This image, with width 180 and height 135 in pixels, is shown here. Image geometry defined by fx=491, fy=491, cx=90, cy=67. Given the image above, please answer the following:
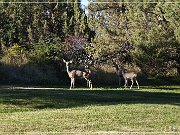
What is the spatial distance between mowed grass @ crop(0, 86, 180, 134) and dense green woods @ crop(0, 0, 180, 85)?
584 inches

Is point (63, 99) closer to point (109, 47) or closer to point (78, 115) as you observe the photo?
point (78, 115)

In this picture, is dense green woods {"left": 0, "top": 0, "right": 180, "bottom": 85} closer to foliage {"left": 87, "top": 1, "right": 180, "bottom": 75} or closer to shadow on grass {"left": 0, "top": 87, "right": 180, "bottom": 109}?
foliage {"left": 87, "top": 1, "right": 180, "bottom": 75}

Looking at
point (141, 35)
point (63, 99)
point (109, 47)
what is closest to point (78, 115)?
point (63, 99)

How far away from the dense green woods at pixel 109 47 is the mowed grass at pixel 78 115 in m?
14.8

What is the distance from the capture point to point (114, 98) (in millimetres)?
24375

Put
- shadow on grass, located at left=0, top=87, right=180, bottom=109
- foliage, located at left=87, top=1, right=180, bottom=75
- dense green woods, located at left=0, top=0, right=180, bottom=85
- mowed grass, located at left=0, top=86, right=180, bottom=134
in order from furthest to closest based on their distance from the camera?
foliage, located at left=87, top=1, right=180, bottom=75, dense green woods, located at left=0, top=0, right=180, bottom=85, shadow on grass, located at left=0, top=87, right=180, bottom=109, mowed grass, located at left=0, top=86, right=180, bottom=134

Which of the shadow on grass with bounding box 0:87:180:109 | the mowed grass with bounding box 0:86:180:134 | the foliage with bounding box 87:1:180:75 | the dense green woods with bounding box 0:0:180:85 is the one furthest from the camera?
the foliage with bounding box 87:1:180:75

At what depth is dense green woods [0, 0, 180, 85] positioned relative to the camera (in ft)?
129

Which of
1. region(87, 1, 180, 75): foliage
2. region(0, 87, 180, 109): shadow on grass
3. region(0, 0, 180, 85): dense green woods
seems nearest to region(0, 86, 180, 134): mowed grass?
region(0, 87, 180, 109): shadow on grass

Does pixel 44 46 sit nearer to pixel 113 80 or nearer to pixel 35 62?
pixel 35 62

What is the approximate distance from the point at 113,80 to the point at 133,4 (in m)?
8.23

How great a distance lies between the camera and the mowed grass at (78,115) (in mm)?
13906

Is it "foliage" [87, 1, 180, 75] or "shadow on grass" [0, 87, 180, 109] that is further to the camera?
"foliage" [87, 1, 180, 75]

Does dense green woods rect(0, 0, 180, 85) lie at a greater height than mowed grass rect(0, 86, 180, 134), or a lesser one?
greater
